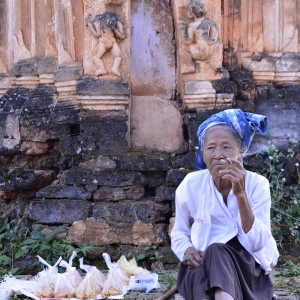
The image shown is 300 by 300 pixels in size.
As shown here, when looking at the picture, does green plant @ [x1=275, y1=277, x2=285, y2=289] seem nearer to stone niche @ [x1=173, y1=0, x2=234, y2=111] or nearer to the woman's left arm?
the woman's left arm

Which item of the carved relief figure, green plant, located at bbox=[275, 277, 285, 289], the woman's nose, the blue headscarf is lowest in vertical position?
green plant, located at bbox=[275, 277, 285, 289]

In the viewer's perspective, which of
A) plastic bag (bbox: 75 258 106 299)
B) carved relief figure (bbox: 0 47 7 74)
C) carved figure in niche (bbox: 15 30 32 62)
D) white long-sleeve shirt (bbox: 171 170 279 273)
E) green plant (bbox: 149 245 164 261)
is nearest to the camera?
white long-sleeve shirt (bbox: 171 170 279 273)

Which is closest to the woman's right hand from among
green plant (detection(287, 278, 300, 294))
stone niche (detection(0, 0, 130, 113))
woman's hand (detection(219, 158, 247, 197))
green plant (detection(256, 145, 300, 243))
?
woman's hand (detection(219, 158, 247, 197))

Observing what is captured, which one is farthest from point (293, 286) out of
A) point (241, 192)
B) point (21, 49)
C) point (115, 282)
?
point (21, 49)

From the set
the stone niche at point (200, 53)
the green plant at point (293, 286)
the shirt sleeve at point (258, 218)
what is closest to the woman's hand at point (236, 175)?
the shirt sleeve at point (258, 218)

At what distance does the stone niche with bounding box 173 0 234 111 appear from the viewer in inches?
262

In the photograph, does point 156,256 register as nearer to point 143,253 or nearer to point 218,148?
point 143,253

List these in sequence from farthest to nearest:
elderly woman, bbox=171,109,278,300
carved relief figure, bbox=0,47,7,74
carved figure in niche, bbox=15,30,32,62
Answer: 1. carved relief figure, bbox=0,47,7,74
2. carved figure in niche, bbox=15,30,32,62
3. elderly woman, bbox=171,109,278,300

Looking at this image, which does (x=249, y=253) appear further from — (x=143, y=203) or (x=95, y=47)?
(x=95, y=47)

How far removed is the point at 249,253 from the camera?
12.5 ft

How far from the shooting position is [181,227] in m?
4.08

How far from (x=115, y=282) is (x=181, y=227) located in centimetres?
99

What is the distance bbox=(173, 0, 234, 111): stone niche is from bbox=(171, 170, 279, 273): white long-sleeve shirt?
269 centimetres

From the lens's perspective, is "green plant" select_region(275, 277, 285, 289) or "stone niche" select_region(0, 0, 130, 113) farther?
"stone niche" select_region(0, 0, 130, 113)
